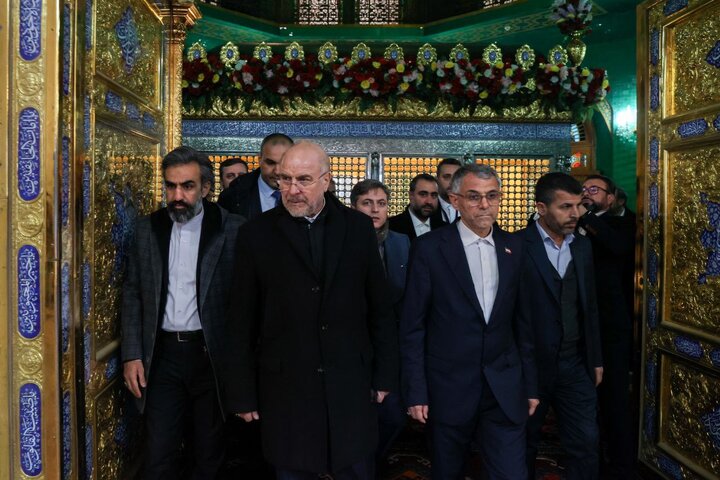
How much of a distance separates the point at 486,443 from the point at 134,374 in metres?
1.65

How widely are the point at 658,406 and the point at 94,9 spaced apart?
145 inches

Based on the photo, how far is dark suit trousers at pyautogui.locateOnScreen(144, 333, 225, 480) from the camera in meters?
2.68

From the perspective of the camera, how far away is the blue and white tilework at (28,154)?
2.06m

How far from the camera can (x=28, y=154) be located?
81.2 inches

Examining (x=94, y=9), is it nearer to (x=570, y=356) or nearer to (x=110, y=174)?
(x=110, y=174)

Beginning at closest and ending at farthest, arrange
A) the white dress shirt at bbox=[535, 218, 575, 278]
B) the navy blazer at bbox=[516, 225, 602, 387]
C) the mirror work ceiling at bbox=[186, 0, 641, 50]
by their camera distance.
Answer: the navy blazer at bbox=[516, 225, 602, 387], the white dress shirt at bbox=[535, 218, 575, 278], the mirror work ceiling at bbox=[186, 0, 641, 50]

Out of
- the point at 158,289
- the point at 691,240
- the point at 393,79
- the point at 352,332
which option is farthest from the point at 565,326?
the point at 393,79

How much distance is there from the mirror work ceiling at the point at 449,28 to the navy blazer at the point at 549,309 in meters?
6.82

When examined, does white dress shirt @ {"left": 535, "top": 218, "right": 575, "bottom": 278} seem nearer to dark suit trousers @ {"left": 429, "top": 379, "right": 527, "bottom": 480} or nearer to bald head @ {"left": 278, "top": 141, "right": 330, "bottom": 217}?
dark suit trousers @ {"left": 429, "top": 379, "right": 527, "bottom": 480}

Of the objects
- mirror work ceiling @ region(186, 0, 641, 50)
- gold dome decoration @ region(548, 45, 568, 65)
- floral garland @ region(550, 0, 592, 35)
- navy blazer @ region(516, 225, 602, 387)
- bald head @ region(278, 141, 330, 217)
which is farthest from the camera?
mirror work ceiling @ region(186, 0, 641, 50)

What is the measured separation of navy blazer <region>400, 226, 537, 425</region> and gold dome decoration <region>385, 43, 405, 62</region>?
3515 mm

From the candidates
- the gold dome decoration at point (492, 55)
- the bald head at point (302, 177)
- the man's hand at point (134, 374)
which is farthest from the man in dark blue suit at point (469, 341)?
the gold dome decoration at point (492, 55)

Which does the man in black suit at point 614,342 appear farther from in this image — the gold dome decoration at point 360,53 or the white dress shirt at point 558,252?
the gold dome decoration at point 360,53

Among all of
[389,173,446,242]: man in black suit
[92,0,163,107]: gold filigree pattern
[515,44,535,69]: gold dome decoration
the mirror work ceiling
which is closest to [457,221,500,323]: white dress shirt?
[389,173,446,242]: man in black suit
